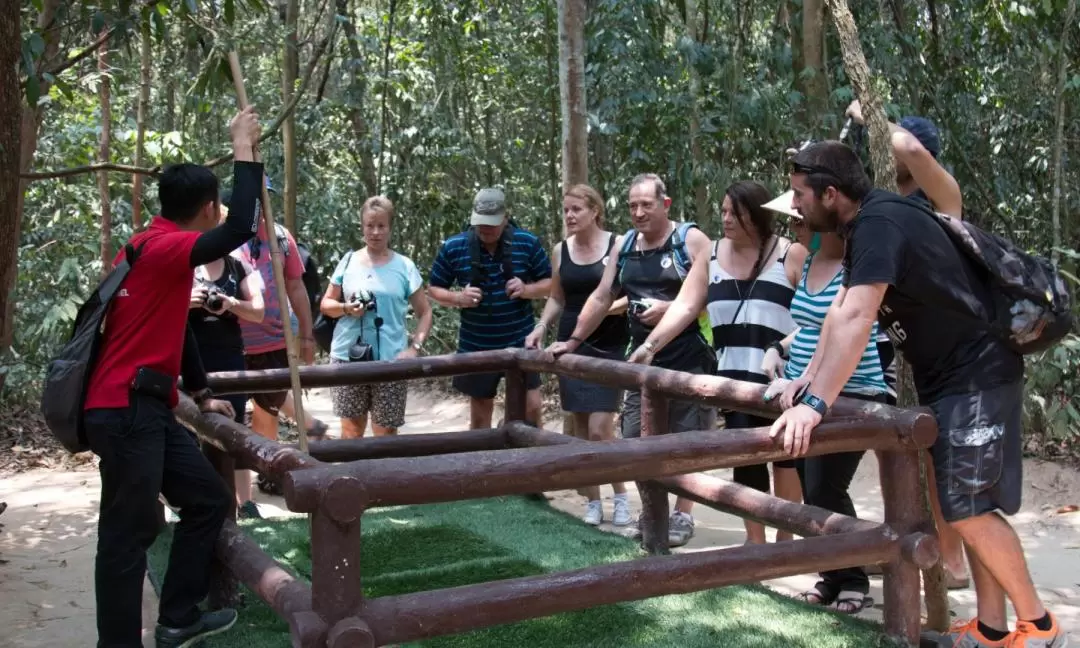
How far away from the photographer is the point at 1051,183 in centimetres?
934

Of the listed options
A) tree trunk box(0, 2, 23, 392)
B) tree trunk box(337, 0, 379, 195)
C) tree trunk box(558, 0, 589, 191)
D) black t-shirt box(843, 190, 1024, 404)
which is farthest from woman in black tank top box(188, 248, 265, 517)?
tree trunk box(337, 0, 379, 195)

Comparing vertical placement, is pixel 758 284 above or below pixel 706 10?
below

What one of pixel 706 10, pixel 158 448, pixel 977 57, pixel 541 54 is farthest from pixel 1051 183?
pixel 158 448

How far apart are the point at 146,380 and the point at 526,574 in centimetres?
184

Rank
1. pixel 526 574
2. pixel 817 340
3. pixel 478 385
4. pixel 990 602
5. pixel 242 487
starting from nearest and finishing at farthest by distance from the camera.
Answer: pixel 990 602
pixel 817 340
pixel 526 574
pixel 242 487
pixel 478 385

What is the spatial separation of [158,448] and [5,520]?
12.8 feet

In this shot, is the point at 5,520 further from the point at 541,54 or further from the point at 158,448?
the point at 541,54

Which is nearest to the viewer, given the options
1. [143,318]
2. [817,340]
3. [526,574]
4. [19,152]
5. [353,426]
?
[143,318]

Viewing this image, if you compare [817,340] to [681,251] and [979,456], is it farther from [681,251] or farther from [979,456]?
[681,251]

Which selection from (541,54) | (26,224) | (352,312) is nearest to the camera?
(352,312)

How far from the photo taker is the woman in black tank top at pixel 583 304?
5.80 metres

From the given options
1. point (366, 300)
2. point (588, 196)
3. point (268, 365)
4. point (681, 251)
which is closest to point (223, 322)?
point (268, 365)

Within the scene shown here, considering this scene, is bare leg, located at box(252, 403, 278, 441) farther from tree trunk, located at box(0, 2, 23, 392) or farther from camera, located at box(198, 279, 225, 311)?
tree trunk, located at box(0, 2, 23, 392)

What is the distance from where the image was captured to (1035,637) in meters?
3.37
